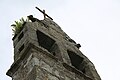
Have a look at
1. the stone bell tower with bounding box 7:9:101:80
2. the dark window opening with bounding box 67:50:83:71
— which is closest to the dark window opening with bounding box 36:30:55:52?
the stone bell tower with bounding box 7:9:101:80

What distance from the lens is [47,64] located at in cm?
714

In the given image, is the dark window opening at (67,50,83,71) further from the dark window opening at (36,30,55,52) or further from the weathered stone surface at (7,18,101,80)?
the dark window opening at (36,30,55,52)

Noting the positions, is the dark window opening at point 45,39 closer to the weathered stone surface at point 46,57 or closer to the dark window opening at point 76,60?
the weathered stone surface at point 46,57

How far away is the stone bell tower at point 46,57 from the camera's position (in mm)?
6930

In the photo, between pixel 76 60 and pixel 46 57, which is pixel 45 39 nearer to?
pixel 76 60

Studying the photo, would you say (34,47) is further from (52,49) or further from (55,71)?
(52,49)

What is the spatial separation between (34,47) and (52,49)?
59.7 inches

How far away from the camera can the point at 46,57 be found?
7.45 meters

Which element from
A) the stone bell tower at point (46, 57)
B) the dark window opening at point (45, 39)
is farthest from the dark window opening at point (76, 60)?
the dark window opening at point (45, 39)

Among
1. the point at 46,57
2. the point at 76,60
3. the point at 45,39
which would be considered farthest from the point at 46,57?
the point at 76,60

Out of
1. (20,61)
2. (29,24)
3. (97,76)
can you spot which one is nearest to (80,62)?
(97,76)

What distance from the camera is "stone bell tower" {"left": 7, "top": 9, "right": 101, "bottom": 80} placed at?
6.93m

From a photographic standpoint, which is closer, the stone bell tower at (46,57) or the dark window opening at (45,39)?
the stone bell tower at (46,57)

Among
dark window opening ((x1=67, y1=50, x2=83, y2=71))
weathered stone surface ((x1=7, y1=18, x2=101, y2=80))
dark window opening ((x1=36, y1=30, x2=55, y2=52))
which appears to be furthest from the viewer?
dark window opening ((x1=67, y1=50, x2=83, y2=71))
